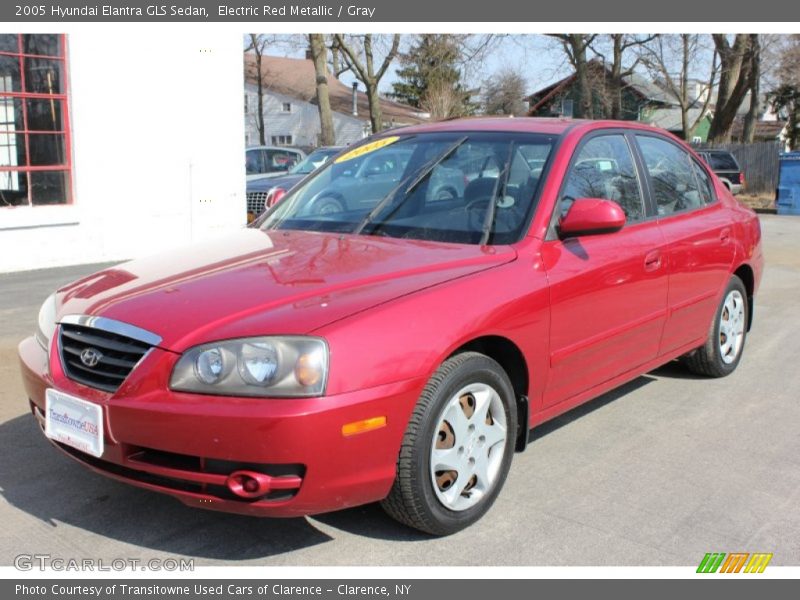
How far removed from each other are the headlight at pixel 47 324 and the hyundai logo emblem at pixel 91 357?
0.36 m

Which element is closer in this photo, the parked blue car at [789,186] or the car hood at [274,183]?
the car hood at [274,183]

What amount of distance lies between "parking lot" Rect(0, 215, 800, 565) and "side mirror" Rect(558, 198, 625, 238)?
3.97ft

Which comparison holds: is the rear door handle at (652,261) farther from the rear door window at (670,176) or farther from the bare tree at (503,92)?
the bare tree at (503,92)

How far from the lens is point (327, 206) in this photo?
4688 millimetres

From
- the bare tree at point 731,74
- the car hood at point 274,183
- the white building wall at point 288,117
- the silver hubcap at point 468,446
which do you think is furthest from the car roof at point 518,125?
the white building wall at point 288,117

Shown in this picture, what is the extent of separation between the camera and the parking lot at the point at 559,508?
11.2 feet

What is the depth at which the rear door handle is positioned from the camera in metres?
4.65

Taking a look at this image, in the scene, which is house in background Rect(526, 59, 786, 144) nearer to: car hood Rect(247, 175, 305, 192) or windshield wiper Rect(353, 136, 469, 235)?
car hood Rect(247, 175, 305, 192)

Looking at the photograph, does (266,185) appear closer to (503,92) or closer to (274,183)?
(274,183)

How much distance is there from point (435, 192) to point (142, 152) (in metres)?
7.16

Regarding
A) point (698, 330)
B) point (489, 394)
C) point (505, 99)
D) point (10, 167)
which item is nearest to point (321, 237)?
point (489, 394)

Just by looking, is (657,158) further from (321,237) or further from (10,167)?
(10,167)

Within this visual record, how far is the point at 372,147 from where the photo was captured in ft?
16.5

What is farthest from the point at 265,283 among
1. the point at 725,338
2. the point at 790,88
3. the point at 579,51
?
the point at 790,88
